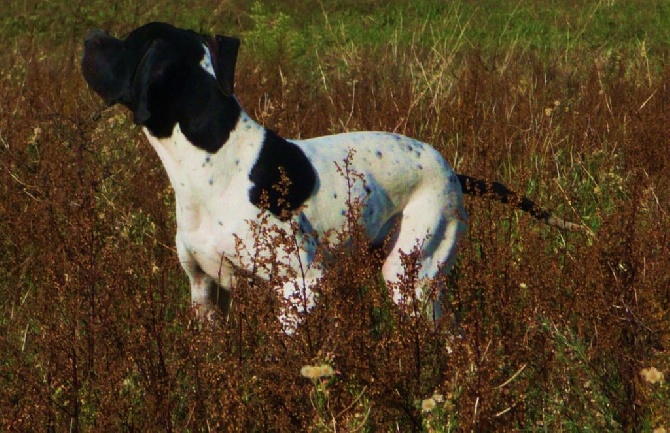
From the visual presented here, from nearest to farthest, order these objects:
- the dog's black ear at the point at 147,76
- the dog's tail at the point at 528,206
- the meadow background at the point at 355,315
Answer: the meadow background at the point at 355,315, the dog's black ear at the point at 147,76, the dog's tail at the point at 528,206

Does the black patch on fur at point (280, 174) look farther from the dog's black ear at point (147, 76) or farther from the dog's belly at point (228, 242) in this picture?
the dog's black ear at point (147, 76)

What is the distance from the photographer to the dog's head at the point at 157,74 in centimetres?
375

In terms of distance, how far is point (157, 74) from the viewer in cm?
374

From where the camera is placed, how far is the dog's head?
3.75 meters

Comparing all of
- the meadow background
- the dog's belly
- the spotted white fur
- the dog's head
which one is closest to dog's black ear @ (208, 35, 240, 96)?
the dog's head

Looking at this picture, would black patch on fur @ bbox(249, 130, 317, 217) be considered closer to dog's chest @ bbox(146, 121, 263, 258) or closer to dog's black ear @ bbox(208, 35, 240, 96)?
dog's chest @ bbox(146, 121, 263, 258)

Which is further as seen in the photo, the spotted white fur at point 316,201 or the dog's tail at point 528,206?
the dog's tail at point 528,206

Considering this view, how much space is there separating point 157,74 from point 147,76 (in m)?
0.03

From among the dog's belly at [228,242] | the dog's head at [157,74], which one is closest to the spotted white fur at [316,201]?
the dog's belly at [228,242]

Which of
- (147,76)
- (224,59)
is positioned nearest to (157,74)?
(147,76)

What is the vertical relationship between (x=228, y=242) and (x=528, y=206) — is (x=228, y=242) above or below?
above

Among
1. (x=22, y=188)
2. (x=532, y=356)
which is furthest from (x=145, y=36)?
(x=22, y=188)

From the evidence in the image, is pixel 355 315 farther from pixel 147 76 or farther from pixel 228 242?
pixel 147 76

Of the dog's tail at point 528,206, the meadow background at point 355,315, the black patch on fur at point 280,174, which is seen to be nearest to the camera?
the meadow background at point 355,315
